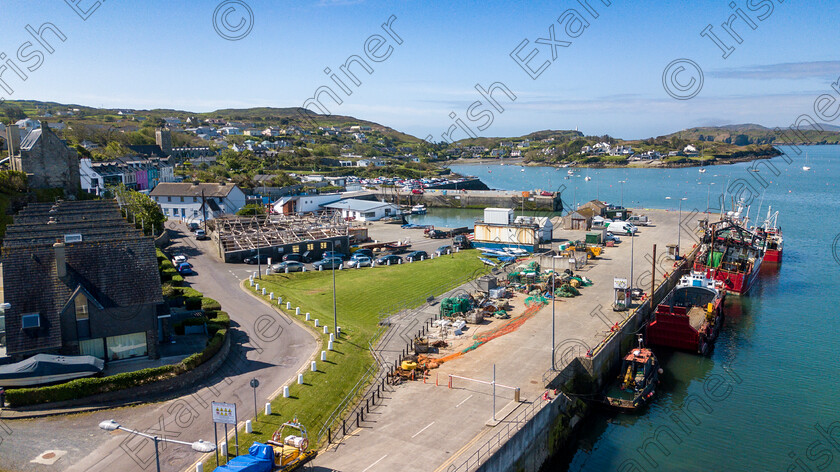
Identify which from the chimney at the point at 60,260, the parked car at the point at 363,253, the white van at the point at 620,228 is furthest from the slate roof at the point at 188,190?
the chimney at the point at 60,260

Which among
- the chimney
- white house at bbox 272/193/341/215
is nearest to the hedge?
the chimney

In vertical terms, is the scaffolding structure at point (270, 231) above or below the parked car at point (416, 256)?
above

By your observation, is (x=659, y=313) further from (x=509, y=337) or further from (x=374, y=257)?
(x=374, y=257)

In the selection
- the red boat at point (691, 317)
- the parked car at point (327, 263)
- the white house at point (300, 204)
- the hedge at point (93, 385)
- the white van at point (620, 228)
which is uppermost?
the white house at point (300, 204)

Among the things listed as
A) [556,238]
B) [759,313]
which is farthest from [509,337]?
[556,238]

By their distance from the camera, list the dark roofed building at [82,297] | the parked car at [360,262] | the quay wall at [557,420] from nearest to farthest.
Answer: the quay wall at [557,420], the dark roofed building at [82,297], the parked car at [360,262]

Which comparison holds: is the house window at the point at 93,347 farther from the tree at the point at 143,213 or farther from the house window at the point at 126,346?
the tree at the point at 143,213
